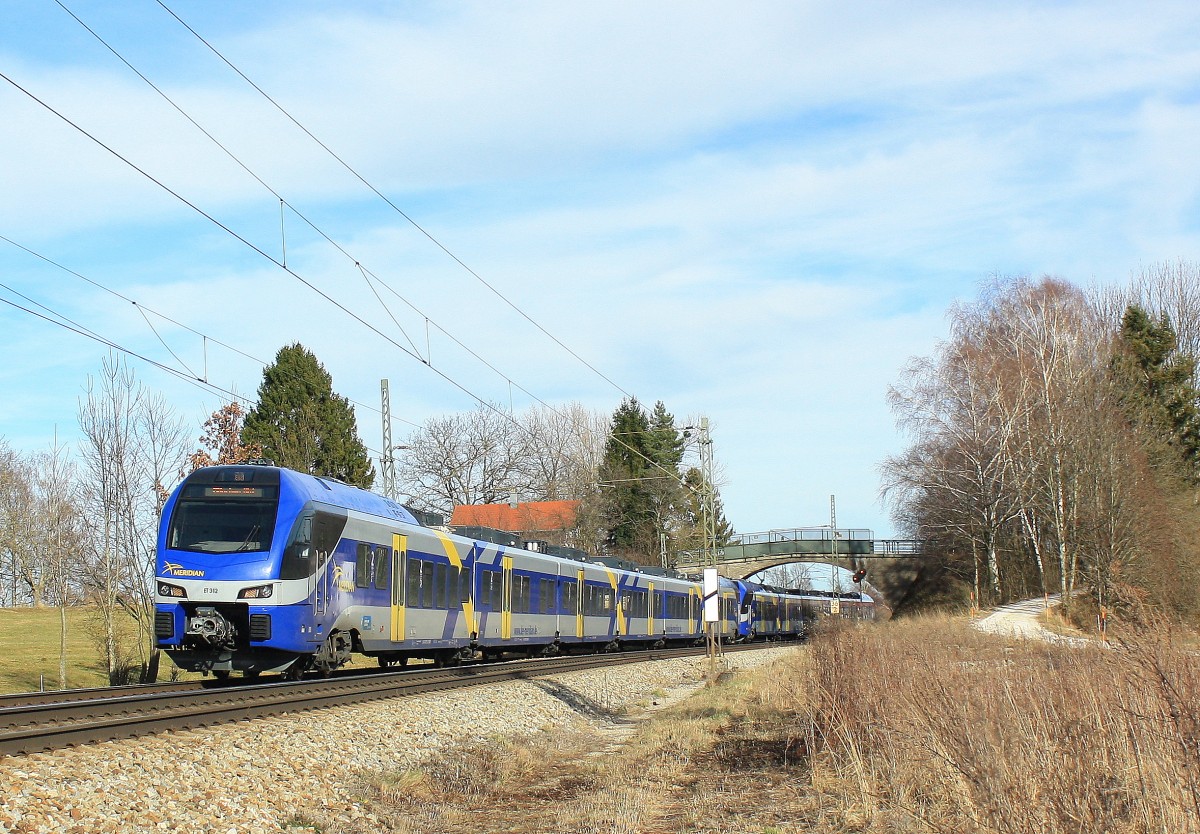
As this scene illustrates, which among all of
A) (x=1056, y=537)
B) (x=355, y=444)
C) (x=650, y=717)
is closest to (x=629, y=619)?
(x=650, y=717)

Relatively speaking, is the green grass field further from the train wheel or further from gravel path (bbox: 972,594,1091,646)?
gravel path (bbox: 972,594,1091,646)

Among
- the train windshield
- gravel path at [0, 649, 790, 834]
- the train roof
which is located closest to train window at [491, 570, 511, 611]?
the train roof

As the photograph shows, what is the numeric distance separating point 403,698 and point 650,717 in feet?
17.4

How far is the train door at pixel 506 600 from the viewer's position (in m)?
26.3

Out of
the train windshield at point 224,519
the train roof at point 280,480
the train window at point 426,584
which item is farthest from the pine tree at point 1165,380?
the train windshield at point 224,519

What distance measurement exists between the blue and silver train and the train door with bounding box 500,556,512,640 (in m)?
0.05

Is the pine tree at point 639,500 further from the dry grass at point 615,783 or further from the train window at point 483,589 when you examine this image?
the dry grass at point 615,783

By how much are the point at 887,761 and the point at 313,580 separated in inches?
375

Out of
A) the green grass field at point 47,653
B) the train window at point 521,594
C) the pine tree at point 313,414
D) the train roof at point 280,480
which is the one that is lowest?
the green grass field at point 47,653

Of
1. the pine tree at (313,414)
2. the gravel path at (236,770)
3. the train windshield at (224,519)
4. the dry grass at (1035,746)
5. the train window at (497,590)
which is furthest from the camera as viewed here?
the pine tree at (313,414)

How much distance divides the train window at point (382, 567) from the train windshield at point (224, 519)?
128 inches

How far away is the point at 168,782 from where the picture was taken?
30.1 feet

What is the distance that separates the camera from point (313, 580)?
16.7 meters

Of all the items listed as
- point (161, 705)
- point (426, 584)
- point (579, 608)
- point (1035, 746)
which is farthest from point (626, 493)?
point (1035, 746)
